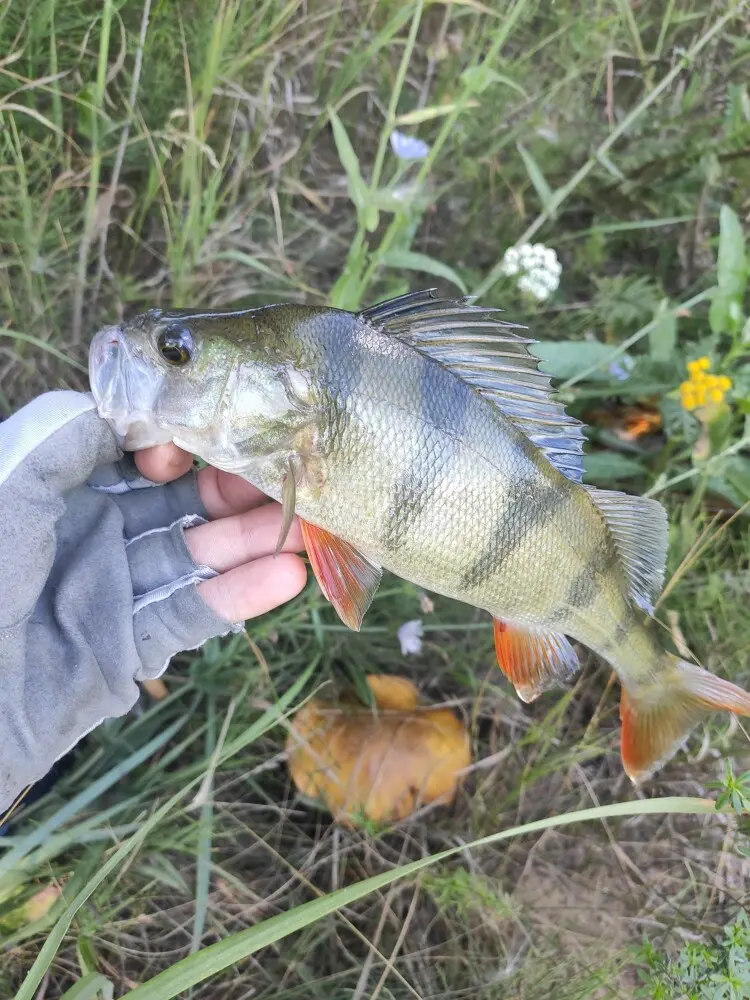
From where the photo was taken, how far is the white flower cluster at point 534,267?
2490 millimetres

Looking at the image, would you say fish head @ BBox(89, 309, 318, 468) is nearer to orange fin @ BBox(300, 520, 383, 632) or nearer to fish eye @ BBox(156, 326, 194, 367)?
fish eye @ BBox(156, 326, 194, 367)

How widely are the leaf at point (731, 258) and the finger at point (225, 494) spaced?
5.93 ft

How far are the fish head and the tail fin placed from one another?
4.56ft

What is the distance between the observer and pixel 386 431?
1688 millimetres

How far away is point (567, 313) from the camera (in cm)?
300

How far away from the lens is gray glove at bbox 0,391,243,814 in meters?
1.71

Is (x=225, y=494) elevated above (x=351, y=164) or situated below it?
below

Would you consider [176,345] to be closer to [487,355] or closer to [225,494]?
[225,494]

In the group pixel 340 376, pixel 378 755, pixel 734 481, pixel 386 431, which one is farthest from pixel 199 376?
pixel 734 481

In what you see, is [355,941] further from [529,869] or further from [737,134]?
[737,134]

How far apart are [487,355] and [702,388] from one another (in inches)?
34.8

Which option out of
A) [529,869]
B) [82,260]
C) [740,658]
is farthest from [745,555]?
[82,260]

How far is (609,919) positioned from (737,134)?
119 inches

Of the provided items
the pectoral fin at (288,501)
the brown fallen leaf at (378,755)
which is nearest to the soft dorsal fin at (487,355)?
the pectoral fin at (288,501)
